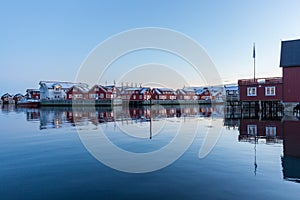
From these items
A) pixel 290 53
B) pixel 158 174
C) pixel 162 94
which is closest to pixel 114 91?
pixel 162 94

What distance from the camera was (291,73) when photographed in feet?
102

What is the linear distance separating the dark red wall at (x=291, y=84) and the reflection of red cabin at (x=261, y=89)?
13.4 ft

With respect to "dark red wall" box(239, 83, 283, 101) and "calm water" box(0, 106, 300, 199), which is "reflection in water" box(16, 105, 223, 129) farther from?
"calm water" box(0, 106, 300, 199)

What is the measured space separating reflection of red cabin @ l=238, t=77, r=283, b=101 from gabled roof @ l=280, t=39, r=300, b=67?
14.6 ft

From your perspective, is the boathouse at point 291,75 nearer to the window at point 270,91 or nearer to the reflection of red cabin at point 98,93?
the window at point 270,91

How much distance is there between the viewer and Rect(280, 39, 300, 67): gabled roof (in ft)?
101

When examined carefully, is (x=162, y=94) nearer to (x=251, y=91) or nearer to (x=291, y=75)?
(x=251, y=91)

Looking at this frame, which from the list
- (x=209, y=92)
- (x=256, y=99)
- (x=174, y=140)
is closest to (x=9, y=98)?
(x=209, y=92)

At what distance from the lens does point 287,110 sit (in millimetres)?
32531

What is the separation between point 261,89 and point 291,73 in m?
7.06

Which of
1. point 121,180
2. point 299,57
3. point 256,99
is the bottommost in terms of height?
point 121,180

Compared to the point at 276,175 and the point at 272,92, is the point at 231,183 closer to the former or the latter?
the point at 276,175

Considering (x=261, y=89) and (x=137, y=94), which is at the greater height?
(x=137, y=94)

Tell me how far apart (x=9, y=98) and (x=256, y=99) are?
152488 mm
